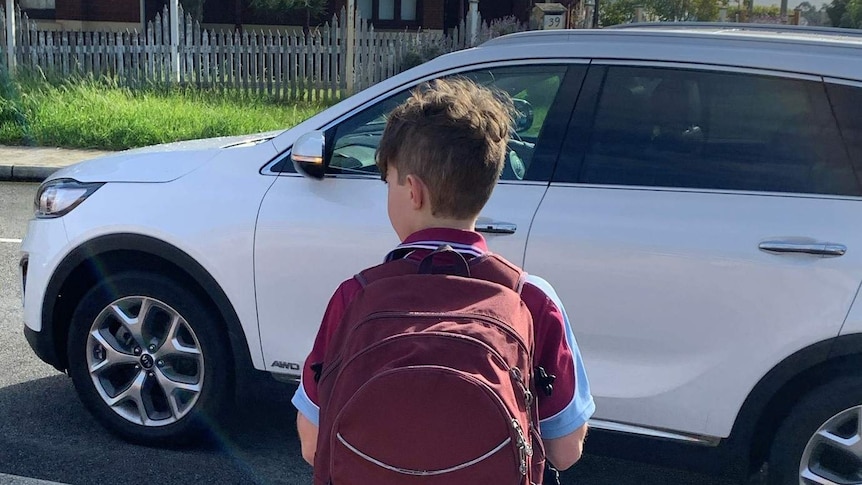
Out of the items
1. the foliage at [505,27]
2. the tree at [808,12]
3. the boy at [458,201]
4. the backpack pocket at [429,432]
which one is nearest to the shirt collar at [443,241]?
the boy at [458,201]

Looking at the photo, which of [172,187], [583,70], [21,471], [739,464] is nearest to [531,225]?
[583,70]

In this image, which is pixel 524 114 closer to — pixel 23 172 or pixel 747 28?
pixel 747 28

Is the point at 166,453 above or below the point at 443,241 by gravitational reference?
below

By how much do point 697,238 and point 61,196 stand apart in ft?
8.75

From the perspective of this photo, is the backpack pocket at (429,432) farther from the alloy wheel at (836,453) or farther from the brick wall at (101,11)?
the brick wall at (101,11)

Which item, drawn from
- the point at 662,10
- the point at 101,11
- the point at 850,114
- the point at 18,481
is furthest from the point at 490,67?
the point at 662,10

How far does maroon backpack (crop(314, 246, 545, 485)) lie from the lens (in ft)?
5.08

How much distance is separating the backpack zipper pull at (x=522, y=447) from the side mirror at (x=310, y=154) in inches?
87.2

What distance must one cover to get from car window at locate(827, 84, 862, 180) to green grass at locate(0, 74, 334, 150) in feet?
32.2

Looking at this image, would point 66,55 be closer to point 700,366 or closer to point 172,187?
point 172,187

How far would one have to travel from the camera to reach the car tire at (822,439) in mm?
3152

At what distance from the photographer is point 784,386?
3.25 metres

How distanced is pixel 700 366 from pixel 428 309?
75.7 inches

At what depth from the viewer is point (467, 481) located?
158 cm
